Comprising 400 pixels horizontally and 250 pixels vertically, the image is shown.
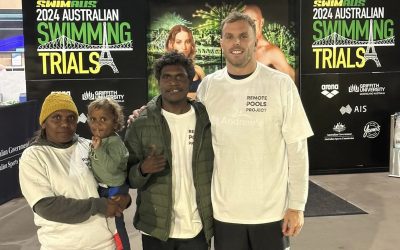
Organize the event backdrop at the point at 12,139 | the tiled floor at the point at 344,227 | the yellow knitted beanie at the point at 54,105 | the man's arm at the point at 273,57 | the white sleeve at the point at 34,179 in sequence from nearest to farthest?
the white sleeve at the point at 34,179 → the yellow knitted beanie at the point at 54,105 → the tiled floor at the point at 344,227 → the event backdrop at the point at 12,139 → the man's arm at the point at 273,57

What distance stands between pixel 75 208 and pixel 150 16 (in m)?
4.72

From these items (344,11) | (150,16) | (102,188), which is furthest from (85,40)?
(102,188)

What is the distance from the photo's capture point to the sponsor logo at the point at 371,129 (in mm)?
6797

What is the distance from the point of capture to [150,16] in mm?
6414

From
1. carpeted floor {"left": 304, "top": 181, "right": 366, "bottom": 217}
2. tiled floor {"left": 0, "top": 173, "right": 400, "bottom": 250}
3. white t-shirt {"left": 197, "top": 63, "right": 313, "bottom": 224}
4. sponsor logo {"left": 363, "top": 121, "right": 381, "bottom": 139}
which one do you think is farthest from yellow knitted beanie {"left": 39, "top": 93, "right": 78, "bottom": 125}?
sponsor logo {"left": 363, "top": 121, "right": 381, "bottom": 139}

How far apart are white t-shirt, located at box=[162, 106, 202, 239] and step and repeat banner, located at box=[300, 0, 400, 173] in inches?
182

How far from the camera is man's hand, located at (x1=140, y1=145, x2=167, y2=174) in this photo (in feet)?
7.05

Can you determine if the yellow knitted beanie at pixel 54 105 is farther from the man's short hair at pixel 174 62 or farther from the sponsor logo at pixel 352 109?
the sponsor logo at pixel 352 109

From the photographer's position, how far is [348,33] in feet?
21.8

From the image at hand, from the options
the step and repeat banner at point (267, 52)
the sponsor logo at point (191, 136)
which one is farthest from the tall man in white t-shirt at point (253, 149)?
the step and repeat banner at point (267, 52)

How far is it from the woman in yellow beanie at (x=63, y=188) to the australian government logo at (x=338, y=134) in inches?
198

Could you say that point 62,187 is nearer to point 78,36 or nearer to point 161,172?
point 161,172

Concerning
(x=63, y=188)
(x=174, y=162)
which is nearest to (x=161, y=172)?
(x=174, y=162)

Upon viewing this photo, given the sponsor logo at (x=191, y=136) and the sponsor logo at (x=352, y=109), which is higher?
the sponsor logo at (x=191, y=136)
